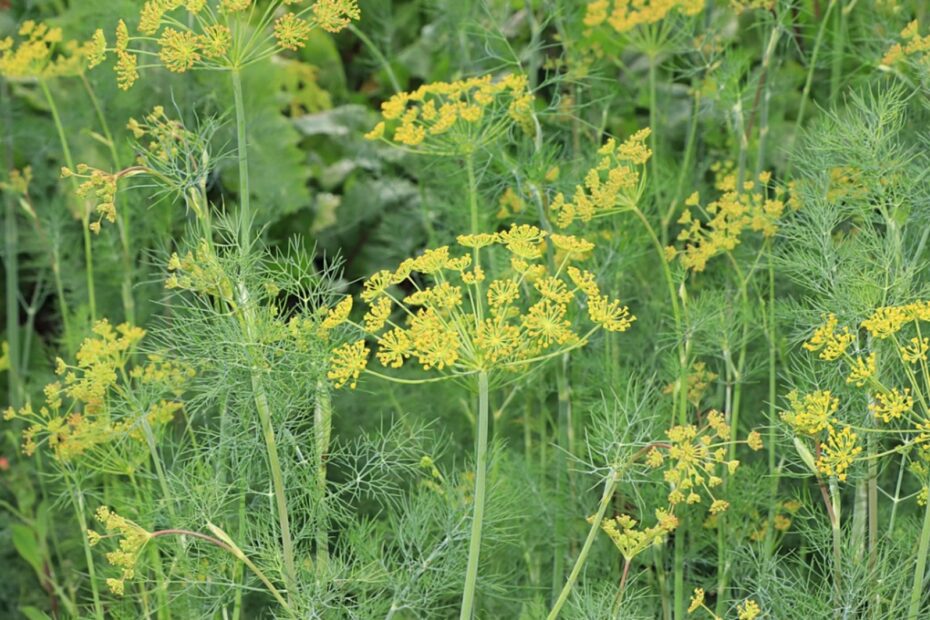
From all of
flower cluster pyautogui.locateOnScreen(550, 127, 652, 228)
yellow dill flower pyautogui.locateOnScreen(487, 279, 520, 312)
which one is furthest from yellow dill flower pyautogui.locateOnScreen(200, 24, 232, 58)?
flower cluster pyautogui.locateOnScreen(550, 127, 652, 228)

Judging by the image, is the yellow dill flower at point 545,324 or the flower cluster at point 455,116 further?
the flower cluster at point 455,116

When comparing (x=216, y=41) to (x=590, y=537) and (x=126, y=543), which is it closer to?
(x=126, y=543)

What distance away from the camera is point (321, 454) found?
198cm

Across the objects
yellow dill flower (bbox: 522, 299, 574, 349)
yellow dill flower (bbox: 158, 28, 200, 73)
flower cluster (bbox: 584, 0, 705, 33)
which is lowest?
yellow dill flower (bbox: 522, 299, 574, 349)

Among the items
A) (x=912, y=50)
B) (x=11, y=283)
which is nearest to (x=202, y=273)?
(x=912, y=50)

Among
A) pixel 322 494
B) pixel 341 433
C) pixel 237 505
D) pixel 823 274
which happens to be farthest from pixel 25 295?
pixel 823 274

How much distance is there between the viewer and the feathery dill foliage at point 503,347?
180 centimetres

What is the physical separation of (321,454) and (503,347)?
507 mm

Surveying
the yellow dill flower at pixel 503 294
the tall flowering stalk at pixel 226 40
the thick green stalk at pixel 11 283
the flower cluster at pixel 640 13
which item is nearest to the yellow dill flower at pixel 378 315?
the yellow dill flower at pixel 503 294

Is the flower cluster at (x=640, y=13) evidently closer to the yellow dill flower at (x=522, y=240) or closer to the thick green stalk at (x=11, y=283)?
the yellow dill flower at (x=522, y=240)

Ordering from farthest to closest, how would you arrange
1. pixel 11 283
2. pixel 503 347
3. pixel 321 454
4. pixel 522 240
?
pixel 11 283 < pixel 321 454 < pixel 522 240 < pixel 503 347

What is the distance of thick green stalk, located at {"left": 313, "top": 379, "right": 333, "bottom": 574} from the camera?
6.39ft

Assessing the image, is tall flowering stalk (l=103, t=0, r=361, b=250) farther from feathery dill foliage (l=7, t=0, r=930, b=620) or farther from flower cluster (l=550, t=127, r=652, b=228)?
flower cluster (l=550, t=127, r=652, b=228)

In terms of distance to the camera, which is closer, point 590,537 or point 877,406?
point 590,537
